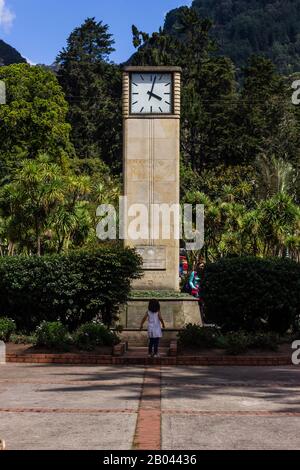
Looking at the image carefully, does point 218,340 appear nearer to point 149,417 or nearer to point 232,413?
point 232,413

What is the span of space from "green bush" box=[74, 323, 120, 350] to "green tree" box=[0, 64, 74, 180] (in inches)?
1416

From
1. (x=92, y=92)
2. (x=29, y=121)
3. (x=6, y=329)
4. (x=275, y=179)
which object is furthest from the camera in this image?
(x=92, y=92)

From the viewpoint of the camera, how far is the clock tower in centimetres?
2202

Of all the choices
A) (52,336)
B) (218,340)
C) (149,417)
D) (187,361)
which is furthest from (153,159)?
(149,417)

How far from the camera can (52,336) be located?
60.4ft

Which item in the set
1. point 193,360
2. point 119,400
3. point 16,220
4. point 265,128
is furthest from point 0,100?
point 119,400

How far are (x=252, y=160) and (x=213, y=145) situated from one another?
403 cm

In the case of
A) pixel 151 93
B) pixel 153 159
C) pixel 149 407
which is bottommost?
pixel 149 407

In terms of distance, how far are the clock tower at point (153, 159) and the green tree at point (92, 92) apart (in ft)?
160

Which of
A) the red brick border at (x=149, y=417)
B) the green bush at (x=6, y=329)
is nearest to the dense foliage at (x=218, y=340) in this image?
the red brick border at (x=149, y=417)

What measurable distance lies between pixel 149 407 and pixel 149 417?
84cm

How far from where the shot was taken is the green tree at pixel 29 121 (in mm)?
55062

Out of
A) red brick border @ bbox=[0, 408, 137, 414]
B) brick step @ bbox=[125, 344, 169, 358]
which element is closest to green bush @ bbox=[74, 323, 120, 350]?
brick step @ bbox=[125, 344, 169, 358]

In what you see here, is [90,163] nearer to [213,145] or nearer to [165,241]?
[213,145]
